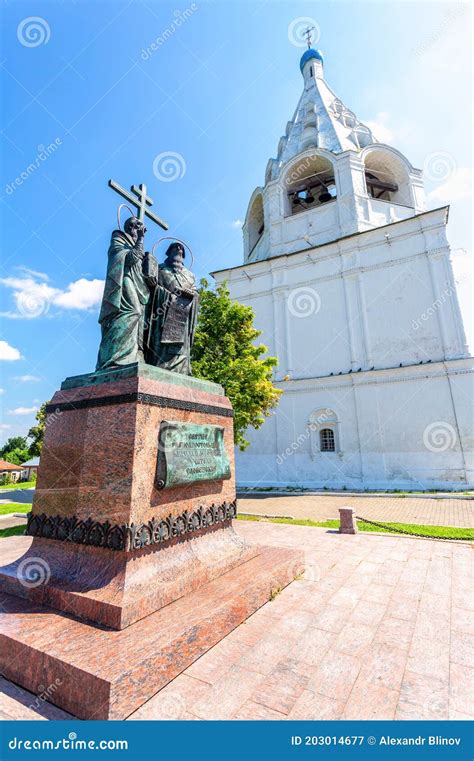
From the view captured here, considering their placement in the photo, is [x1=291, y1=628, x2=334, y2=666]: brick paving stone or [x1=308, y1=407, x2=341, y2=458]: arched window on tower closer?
[x1=291, y1=628, x2=334, y2=666]: brick paving stone

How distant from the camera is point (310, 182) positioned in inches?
971

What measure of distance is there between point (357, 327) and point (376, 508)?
33.2ft

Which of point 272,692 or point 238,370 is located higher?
point 238,370

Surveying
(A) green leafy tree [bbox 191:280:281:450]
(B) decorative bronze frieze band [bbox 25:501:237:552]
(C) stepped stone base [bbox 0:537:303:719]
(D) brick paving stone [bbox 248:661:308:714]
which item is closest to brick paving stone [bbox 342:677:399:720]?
(D) brick paving stone [bbox 248:661:308:714]

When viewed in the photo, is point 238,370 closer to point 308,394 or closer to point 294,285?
point 308,394

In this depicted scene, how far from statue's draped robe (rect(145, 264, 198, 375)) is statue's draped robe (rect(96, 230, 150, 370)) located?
26 centimetres

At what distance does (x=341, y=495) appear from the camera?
16.0 metres

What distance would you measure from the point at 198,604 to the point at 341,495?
1425cm

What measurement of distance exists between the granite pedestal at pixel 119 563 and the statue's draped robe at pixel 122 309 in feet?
1.25

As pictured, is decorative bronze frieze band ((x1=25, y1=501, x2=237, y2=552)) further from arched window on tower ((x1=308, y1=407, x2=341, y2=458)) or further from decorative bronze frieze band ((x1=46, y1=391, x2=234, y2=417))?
arched window on tower ((x1=308, y1=407, x2=341, y2=458))

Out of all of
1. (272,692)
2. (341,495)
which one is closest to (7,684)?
(272,692)

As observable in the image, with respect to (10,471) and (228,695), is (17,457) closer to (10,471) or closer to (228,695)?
(10,471)

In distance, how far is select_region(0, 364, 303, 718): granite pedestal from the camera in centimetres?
233

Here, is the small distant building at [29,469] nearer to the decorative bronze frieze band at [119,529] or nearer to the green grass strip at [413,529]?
the green grass strip at [413,529]
